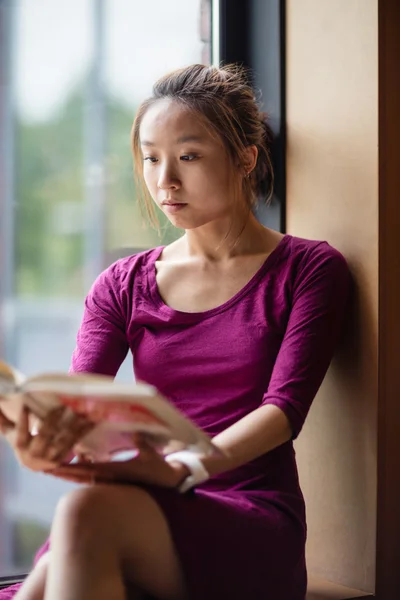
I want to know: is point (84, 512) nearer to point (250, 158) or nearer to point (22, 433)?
point (22, 433)

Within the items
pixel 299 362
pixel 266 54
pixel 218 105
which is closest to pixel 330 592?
pixel 299 362

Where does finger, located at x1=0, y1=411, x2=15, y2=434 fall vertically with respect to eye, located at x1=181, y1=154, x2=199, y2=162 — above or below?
below

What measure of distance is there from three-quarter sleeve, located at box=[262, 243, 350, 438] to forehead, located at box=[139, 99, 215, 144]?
11.9 inches

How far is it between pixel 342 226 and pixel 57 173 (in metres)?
0.58

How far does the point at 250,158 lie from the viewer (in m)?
1.71

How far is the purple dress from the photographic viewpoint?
1.47m

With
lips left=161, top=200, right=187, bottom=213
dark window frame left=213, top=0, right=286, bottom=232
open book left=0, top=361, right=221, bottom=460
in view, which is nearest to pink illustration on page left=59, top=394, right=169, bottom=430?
open book left=0, top=361, right=221, bottom=460

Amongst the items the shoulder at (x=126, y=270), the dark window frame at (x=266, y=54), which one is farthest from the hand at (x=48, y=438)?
the dark window frame at (x=266, y=54)

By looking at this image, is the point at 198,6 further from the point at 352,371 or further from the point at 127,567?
the point at 127,567

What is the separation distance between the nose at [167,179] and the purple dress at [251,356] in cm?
21

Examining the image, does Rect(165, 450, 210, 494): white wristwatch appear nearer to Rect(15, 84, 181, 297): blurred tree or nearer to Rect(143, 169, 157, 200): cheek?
Rect(143, 169, 157, 200): cheek

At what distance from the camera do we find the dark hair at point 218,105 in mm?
1642

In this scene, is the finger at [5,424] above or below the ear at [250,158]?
below

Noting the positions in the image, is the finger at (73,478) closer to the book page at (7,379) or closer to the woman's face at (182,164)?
the book page at (7,379)
